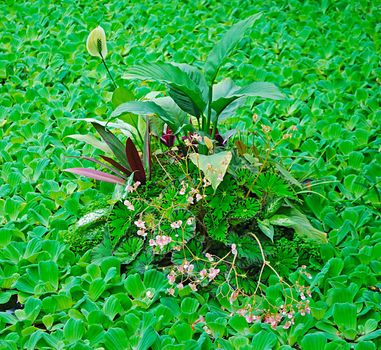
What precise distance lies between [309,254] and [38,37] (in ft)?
7.33

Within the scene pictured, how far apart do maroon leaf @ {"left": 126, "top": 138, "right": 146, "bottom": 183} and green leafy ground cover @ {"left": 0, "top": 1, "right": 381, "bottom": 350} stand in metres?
0.17

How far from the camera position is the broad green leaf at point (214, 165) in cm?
184

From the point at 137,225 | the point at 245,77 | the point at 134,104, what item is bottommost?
the point at 245,77

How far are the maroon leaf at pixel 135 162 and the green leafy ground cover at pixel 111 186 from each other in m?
0.17

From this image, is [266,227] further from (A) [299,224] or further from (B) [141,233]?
(B) [141,233]

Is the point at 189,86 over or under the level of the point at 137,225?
over

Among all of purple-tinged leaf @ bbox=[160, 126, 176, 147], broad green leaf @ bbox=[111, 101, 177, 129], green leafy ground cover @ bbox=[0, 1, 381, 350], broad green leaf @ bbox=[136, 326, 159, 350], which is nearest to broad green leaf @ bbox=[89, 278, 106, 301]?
green leafy ground cover @ bbox=[0, 1, 381, 350]

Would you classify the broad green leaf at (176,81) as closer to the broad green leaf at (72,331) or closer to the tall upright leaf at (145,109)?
the tall upright leaf at (145,109)

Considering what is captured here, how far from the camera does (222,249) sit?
6.48 feet

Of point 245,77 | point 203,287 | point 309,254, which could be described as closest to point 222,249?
point 203,287

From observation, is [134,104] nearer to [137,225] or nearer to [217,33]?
[137,225]

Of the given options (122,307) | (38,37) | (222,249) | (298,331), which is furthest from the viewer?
(38,37)

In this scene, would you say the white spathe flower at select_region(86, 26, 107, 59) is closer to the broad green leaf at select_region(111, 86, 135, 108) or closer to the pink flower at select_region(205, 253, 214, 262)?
the broad green leaf at select_region(111, 86, 135, 108)

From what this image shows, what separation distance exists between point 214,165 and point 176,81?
31 centimetres
